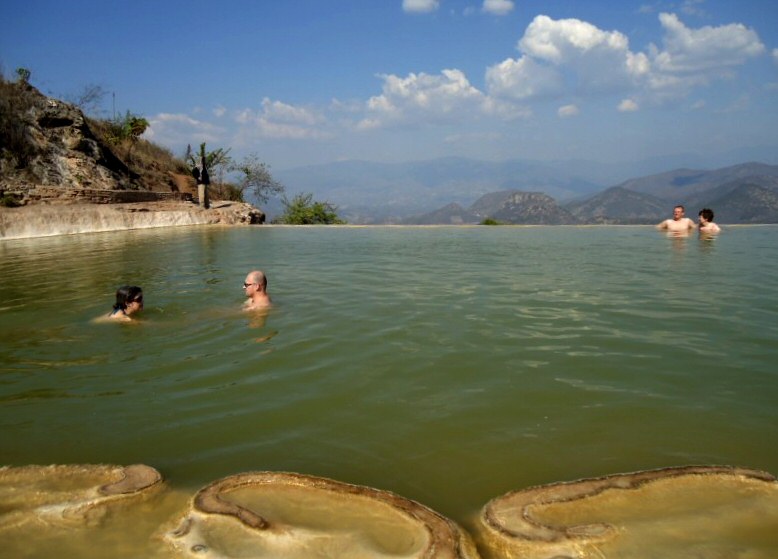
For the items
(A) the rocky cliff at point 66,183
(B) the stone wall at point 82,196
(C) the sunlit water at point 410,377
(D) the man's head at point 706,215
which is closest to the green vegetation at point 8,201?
(A) the rocky cliff at point 66,183

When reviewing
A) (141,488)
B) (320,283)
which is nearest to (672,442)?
(141,488)

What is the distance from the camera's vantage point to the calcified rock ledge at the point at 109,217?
17.1 metres

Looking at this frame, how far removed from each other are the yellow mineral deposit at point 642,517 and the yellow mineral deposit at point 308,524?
0.23m

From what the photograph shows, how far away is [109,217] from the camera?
774 inches

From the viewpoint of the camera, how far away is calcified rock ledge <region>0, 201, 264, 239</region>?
17078 mm

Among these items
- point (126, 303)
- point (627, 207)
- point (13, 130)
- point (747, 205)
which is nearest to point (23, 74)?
point (13, 130)

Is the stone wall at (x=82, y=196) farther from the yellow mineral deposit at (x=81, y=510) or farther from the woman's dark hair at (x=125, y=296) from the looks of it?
the yellow mineral deposit at (x=81, y=510)

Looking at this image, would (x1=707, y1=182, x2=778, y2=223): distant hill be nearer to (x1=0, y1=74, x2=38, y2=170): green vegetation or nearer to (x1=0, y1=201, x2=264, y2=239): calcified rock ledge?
(x1=0, y1=201, x2=264, y2=239): calcified rock ledge

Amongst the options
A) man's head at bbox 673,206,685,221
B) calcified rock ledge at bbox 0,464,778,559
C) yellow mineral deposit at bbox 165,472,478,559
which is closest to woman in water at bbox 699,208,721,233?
man's head at bbox 673,206,685,221

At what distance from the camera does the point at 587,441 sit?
2961 mm

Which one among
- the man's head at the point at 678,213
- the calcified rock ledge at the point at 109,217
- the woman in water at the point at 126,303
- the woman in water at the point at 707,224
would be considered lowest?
the woman in water at the point at 126,303

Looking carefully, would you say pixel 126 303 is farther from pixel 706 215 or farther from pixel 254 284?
pixel 706 215

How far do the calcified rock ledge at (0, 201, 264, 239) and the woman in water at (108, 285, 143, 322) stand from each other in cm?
1383

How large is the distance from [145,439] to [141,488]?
2.43 feet
